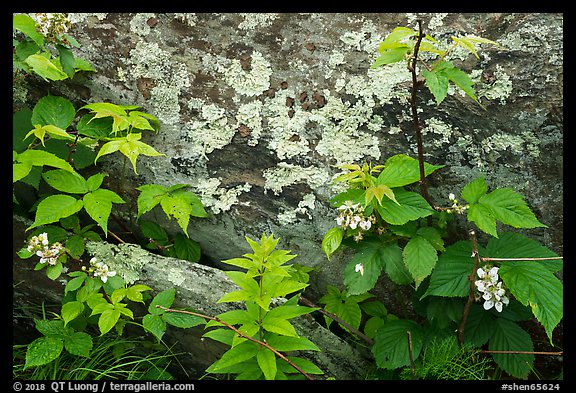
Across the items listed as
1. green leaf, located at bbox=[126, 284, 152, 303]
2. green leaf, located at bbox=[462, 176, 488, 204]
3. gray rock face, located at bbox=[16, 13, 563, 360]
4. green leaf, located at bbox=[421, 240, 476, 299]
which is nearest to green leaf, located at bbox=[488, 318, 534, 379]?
green leaf, located at bbox=[421, 240, 476, 299]

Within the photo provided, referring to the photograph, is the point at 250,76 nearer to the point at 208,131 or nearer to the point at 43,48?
the point at 208,131

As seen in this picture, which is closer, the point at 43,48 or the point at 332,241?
the point at 332,241

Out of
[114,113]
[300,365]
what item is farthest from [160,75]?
[300,365]

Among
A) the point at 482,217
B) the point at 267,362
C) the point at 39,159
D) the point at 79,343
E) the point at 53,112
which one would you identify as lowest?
the point at 79,343

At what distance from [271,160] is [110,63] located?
1288 millimetres

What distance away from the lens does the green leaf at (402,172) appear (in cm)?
270

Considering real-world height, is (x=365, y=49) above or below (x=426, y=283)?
above

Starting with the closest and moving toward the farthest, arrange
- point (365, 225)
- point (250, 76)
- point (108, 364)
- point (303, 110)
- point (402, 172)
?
point (365, 225) → point (402, 172) → point (108, 364) → point (303, 110) → point (250, 76)

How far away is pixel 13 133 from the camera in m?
3.13

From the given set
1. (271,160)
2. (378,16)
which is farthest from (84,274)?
(378,16)

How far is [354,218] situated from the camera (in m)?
2.64

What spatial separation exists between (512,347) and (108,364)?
7.54 feet

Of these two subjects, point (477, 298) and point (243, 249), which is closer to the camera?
point (477, 298)

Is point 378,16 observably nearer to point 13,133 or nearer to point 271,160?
point 271,160
